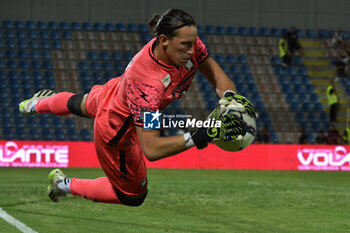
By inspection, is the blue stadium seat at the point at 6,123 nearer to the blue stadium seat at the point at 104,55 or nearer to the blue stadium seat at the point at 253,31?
the blue stadium seat at the point at 104,55

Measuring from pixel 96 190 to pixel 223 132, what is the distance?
226cm

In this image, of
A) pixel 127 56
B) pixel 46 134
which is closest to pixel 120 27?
pixel 127 56

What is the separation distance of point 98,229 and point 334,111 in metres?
17.0

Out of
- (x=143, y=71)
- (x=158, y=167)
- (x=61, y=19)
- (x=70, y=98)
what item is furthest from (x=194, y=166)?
(x=143, y=71)

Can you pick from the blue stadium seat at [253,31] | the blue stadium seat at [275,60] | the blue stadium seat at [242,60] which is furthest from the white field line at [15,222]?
the blue stadium seat at [253,31]

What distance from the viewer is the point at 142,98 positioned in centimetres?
454

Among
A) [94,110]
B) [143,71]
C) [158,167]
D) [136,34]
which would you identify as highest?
[143,71]

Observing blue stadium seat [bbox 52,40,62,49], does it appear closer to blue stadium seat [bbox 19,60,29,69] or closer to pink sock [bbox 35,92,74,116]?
blue stadium seat [bbox 19,60,29,69]

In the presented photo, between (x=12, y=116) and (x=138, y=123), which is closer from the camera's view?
(x=138, y=123)

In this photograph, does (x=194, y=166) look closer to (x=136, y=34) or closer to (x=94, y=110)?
(x=136, y=34)

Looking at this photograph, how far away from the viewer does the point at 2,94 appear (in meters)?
21.4

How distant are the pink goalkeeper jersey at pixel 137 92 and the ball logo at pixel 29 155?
1133 centimetres

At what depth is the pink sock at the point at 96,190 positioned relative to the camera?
5.94 m

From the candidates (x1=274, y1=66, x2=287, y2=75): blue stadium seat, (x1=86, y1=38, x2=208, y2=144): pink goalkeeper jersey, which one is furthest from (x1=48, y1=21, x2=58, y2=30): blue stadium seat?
(x1=86, y1=38, x2=208, y2=144): pink goalkeeper jersey
